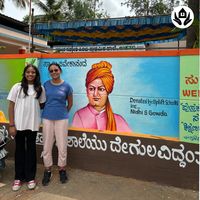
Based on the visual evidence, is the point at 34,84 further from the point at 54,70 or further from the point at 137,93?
the point at 137,93

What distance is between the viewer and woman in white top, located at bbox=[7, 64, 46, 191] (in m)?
4.41

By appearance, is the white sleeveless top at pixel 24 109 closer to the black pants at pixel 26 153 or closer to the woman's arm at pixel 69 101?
the black pants at pixel 26 153

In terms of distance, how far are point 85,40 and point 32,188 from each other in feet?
18.8

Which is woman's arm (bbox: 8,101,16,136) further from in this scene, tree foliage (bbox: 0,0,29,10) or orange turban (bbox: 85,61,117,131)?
tree foliage (bbox: 0,0,29,10)

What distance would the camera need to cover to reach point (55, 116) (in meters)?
4.55

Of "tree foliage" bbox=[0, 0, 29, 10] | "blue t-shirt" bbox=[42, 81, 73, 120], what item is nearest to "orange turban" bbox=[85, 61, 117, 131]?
"blue t-shirt" bbox=[42, 81, 73, 120]

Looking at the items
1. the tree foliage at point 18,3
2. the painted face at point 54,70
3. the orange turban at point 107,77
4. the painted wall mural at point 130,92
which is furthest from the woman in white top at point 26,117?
the tree foliage at point 18,3

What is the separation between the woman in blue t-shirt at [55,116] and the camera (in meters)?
4.56

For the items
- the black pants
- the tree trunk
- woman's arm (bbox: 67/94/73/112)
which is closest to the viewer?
the black pants

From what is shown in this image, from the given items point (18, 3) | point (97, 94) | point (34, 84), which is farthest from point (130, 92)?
point (18, 3)

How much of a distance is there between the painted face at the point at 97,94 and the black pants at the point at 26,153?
1055mm

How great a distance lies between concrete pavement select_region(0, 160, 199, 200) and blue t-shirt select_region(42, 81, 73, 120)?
1.00 metres

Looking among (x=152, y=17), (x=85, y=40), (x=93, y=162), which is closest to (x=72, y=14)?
(x=85, y=40)

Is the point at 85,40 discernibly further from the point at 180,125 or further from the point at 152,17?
the point at 180,125
